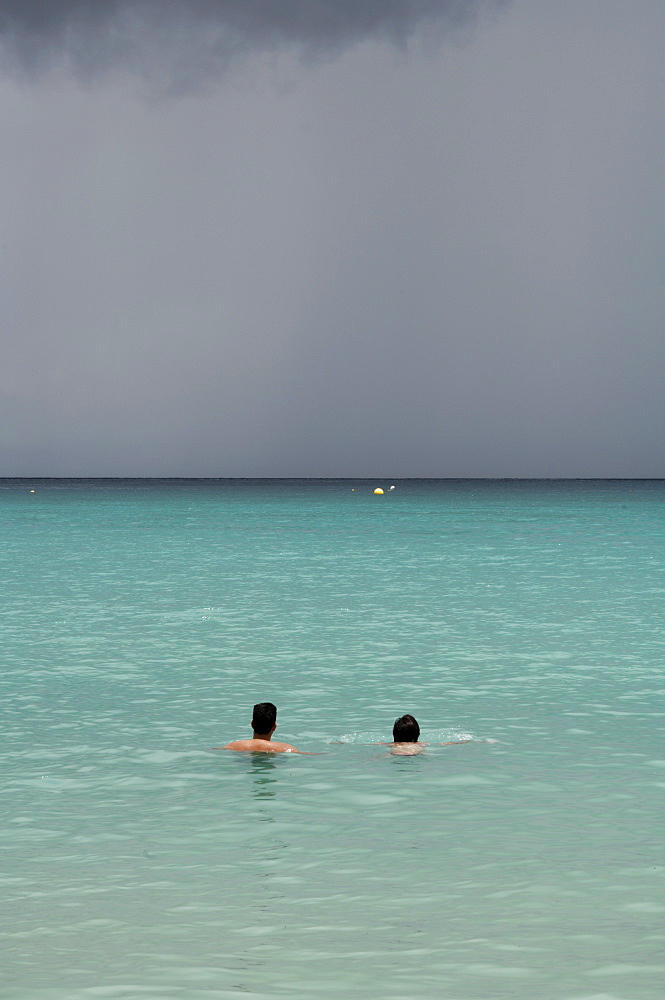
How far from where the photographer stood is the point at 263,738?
556 inches

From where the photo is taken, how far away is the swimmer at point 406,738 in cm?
1398

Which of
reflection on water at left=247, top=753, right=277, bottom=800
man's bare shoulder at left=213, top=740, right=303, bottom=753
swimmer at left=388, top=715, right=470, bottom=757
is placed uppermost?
swimmer at left=388, top=715, right=470, bottom=757

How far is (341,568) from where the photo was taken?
41875 mm

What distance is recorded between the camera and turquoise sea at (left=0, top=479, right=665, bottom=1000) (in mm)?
7863

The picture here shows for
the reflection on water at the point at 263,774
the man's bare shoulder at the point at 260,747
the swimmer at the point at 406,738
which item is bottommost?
the reflection on water at the point at 263,774

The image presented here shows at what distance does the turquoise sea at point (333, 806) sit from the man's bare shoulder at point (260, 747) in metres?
0.16

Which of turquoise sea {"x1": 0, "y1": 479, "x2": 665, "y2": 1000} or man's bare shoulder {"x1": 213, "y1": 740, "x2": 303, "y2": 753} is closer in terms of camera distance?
turquoise sea {"x1": 0, "y1": 479, "x2": 665, "y2": 1000}

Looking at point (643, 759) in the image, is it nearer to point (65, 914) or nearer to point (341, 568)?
point (65, 914)

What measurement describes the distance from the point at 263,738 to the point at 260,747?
0.19 m

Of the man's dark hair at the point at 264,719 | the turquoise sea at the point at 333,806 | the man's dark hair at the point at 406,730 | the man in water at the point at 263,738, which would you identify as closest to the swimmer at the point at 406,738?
the man's dark hair at the point at 406,730

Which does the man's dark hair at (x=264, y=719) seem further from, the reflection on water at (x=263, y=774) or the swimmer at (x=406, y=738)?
the swimmer at (x=406, y=738)

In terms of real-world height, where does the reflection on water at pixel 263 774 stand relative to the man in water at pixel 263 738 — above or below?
below

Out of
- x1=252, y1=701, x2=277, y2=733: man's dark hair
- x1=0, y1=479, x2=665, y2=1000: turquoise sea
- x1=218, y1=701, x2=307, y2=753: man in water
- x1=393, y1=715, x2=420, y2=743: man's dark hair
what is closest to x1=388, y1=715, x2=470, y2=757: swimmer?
x1=393, y1=715, x2=420, y2=743: man's dark hair

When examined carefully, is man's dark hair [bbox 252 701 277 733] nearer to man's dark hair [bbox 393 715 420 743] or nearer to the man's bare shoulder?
the man's bare shoulder
